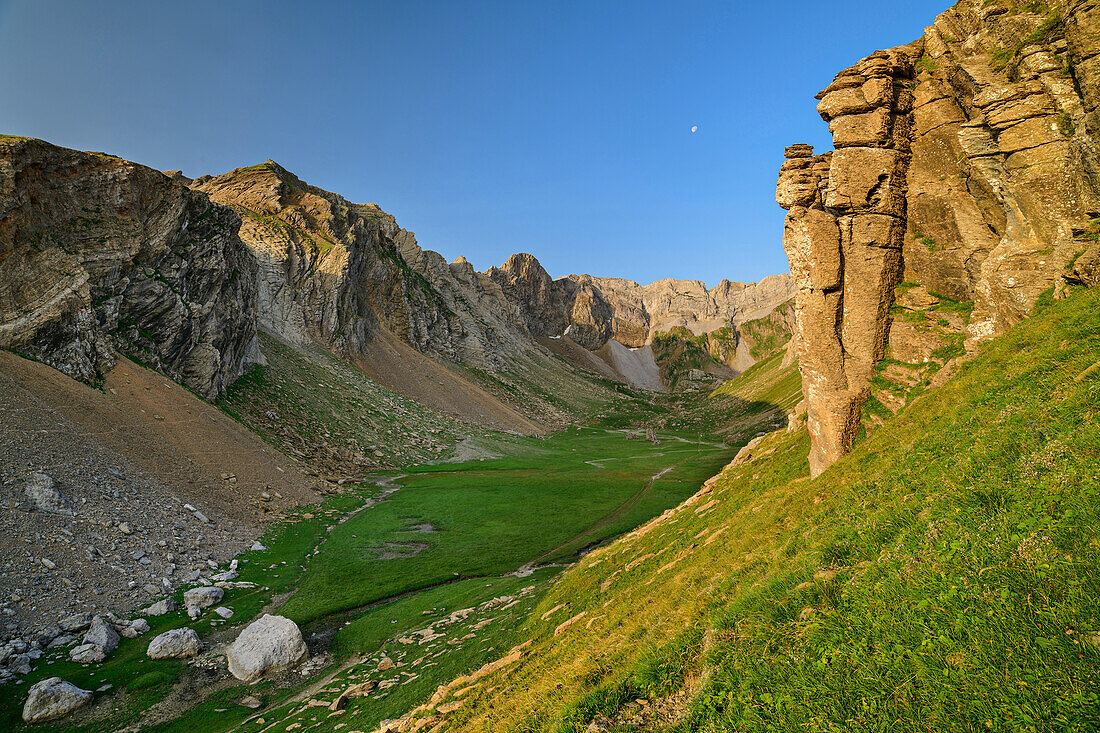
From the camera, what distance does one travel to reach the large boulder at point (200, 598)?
22781mm

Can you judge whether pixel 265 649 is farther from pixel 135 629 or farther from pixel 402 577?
pixel 402 577

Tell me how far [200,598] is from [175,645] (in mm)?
4191

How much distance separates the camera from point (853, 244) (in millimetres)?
18453

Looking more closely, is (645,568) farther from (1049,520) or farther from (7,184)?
(7,184)

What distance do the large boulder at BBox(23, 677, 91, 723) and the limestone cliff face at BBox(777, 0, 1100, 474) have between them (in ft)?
95.9

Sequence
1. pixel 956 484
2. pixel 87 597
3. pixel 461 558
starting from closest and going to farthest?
pixel 956 484 < pixel 87 597 < pixel 461 558

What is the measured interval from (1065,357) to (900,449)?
3985 millimetres

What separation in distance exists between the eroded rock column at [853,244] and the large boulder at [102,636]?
30731 millimetres

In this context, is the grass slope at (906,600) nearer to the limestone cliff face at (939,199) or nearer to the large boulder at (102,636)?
the limestone cliff face at (939,199)

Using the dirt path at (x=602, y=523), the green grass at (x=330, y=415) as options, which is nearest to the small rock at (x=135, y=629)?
the dirt path at (x=602, y=523)

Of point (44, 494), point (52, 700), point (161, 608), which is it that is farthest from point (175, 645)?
point (44, 494)

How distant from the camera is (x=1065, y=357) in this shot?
10562 mm

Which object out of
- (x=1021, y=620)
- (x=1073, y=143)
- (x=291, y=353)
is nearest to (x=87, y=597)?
(x=1021, y=620)

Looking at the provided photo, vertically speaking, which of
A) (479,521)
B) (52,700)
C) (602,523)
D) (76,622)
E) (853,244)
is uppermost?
(853,244)
